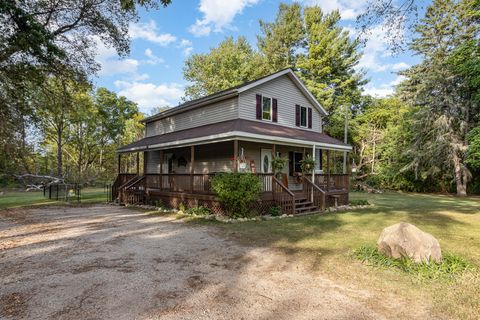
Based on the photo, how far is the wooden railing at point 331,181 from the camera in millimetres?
14230

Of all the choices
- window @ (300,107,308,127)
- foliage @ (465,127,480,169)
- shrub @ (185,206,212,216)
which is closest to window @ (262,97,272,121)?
window @ (300,107,308,127)

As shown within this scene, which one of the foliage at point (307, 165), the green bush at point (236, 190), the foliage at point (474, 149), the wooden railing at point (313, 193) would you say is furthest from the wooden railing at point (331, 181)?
the foliage at point (474, 149)

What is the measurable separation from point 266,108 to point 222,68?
71.2 feet

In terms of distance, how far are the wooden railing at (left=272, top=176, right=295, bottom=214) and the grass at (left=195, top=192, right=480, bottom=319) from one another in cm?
84

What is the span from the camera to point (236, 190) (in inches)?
398

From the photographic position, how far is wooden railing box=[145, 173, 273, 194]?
457 inches

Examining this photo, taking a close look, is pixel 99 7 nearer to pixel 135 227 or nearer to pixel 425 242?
pixel 135 227

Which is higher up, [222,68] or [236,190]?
[222,68]

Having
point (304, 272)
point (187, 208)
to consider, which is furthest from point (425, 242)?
point (187, 208)

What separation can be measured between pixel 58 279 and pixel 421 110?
2933cm

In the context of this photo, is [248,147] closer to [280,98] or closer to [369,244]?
[280,98]

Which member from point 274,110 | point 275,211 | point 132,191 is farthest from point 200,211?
point 274,110

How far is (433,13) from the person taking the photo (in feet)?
83.8

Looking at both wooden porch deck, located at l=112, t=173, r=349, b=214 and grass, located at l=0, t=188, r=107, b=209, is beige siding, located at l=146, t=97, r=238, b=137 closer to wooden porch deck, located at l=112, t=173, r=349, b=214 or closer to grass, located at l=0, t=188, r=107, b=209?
wooden porch deck, located at l=112, t=173, r=349, b=214
